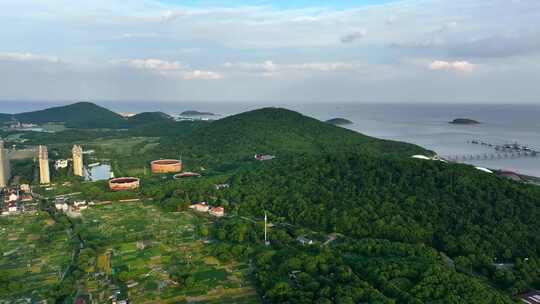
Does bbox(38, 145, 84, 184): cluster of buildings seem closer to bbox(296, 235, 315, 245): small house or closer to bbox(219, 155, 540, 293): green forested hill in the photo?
bbox(219, 155, 540, 293): green forested hill

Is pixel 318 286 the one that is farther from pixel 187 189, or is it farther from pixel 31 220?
pixel 31 220

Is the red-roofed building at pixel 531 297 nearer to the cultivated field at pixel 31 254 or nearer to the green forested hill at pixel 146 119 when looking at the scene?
the cultivated field at pixel 31 254

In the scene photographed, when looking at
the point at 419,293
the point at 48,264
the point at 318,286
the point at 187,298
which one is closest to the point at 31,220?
the point at 48,264

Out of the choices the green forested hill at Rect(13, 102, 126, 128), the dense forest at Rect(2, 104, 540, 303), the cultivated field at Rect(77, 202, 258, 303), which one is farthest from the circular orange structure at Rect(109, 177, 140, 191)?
the green forested hill at Rect(13, 102, 126, 128)

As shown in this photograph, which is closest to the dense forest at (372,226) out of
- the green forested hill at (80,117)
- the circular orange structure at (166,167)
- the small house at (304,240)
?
the small house at (304,240)

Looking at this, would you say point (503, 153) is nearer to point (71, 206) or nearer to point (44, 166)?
point (71, 206)

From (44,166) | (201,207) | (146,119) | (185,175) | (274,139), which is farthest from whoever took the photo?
(146,119)

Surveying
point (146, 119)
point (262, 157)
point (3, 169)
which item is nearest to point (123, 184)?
point (3, 169)
